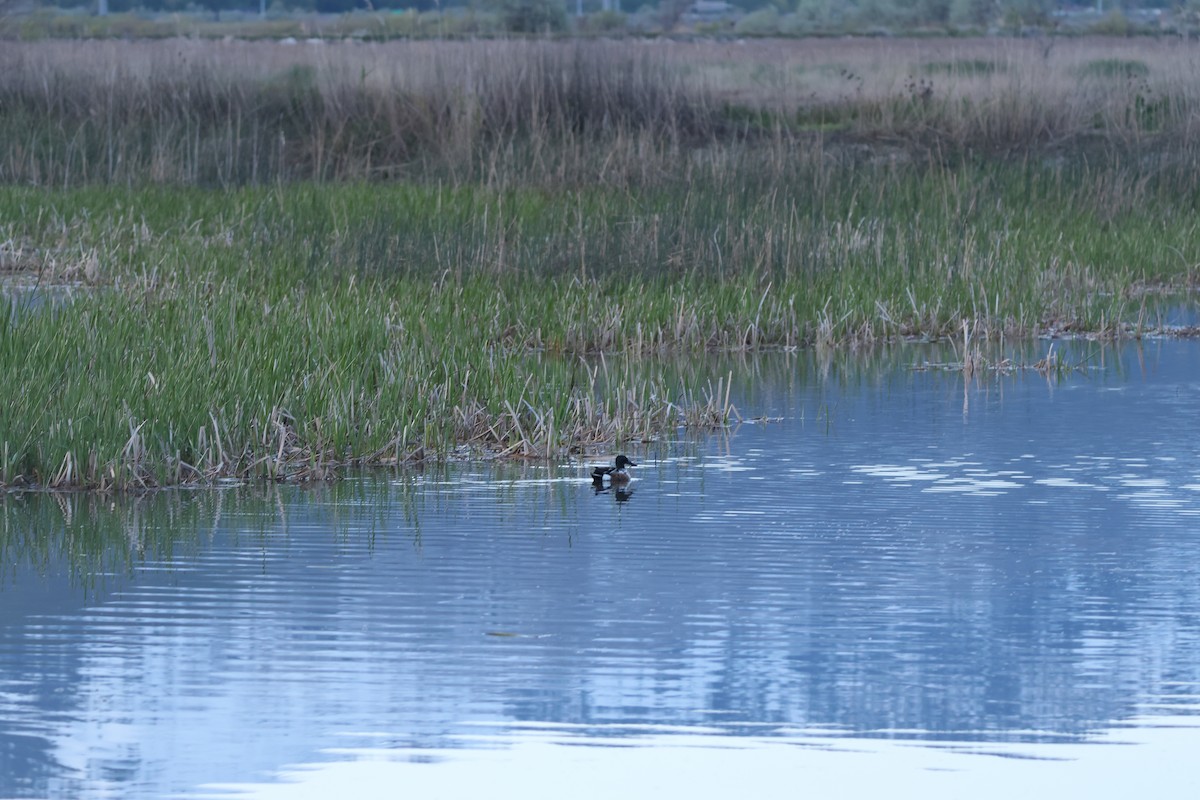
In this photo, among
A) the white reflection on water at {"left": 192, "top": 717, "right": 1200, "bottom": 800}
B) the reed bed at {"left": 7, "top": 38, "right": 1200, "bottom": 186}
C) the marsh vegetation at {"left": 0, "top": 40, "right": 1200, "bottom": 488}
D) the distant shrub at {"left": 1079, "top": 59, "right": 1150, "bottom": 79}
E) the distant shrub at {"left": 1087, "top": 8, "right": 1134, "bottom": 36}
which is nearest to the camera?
the white reflection on water at {"left": 192, "top": 717, "right": 1200, "bottom": 800}

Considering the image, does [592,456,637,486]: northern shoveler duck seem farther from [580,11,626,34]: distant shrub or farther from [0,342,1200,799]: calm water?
[580,11,626,34]: distant shrub

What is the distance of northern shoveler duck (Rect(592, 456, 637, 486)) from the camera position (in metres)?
7.03

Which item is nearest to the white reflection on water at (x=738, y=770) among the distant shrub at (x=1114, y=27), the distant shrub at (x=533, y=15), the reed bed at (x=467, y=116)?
the reed bed at (x=467, y=116)

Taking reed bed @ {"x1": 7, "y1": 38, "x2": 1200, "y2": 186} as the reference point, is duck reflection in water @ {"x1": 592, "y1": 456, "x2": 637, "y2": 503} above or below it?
below

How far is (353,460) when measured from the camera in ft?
24.3

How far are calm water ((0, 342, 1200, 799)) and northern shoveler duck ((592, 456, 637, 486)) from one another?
53mm

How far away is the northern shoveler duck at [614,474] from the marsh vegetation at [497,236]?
0.58 meters

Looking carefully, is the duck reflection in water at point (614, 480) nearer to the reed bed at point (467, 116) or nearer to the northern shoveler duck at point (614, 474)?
the northern shoveler duck at point (614, 474)

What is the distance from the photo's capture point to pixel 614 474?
7.03 metres

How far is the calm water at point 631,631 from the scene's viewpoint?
13.2ft

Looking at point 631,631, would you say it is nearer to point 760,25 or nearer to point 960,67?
point 960,67

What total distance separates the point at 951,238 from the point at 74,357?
672 centimetres

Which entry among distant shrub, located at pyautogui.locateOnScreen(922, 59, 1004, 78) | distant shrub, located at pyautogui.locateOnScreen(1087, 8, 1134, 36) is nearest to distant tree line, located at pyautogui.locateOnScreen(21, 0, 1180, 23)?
distant shrub, located at pyautogui.locateOnScreen(1087, 8, 1134, 36)

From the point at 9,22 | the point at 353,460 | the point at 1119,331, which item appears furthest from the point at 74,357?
the point at 9,22
